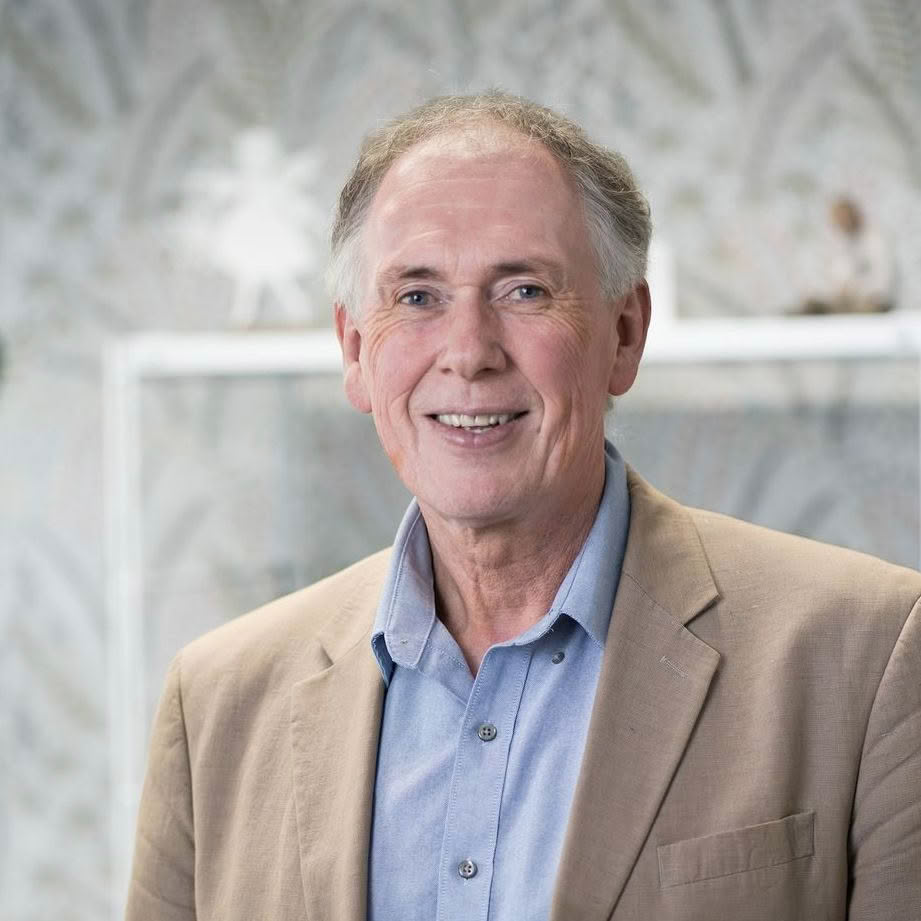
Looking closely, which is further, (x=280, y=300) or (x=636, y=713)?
(x=280, y=300)

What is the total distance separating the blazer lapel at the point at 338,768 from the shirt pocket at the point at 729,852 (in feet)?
0.95

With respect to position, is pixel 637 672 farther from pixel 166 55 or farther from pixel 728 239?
pixel 166 55

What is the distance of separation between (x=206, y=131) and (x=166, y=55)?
22 centimetres

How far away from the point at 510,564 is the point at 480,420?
16 centimetres

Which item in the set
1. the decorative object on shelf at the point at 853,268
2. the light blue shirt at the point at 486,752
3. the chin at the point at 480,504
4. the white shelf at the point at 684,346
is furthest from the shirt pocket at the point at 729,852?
the decorative object on shelf at the point at 853,268

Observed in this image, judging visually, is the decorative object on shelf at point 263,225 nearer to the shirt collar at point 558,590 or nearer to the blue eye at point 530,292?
the shirt collar at point 558,590

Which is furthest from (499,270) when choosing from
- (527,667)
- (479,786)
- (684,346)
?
(684,346)

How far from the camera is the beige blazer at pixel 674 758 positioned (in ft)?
3.91

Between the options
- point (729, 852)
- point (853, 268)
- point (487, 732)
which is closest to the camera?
point (729, 852)

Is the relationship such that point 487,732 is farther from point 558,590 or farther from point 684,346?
point 684,346

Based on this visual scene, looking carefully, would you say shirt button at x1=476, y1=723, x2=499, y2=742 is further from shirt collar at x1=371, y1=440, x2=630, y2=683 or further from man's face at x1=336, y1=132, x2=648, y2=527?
man's face at x1=336, y1=132, x2=648, y2=527

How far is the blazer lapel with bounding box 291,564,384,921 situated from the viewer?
4.24ft

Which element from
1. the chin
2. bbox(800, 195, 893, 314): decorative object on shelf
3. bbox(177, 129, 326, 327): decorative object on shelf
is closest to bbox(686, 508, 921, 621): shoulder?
the chin

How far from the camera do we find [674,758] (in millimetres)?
1226
